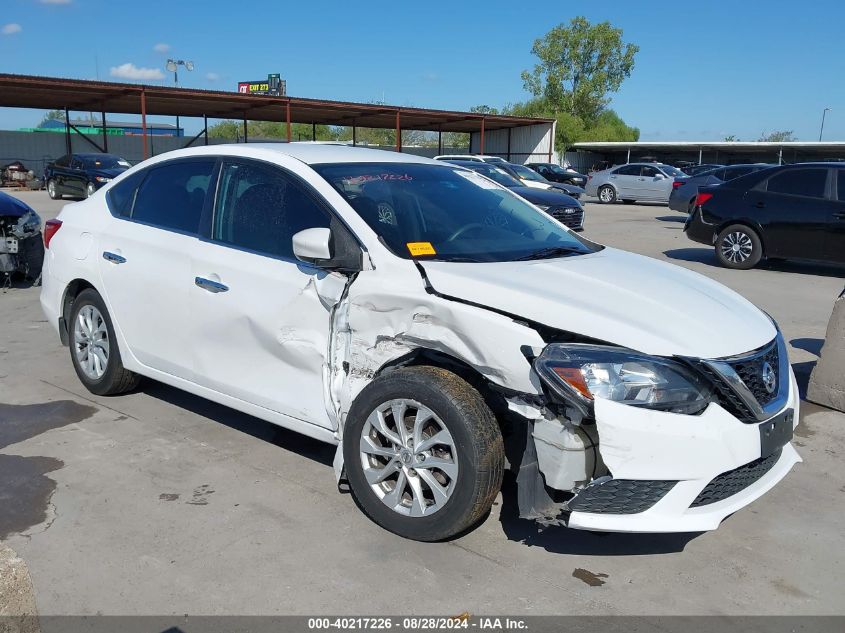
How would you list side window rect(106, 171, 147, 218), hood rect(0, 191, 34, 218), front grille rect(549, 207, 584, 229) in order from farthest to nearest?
front grille rect(549, 207, 584, 229)
hood rect(0, 191, 34, 218)
side window rect(106, 171, 147, 218)

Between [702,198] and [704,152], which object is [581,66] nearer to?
[704,152]

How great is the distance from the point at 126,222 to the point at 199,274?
3.25ft

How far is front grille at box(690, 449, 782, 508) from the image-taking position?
3.06 metres

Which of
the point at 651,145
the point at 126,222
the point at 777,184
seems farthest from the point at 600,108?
the point at 126,222

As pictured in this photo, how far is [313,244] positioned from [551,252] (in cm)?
129

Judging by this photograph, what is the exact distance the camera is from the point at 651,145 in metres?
51.0

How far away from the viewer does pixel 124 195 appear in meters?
5.06

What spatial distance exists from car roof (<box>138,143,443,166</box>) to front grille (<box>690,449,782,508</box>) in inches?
98.9

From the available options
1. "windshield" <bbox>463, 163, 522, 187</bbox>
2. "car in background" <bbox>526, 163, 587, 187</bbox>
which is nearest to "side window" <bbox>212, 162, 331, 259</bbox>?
"windshield" <bbox>463, 163, 522, 187</bbox>

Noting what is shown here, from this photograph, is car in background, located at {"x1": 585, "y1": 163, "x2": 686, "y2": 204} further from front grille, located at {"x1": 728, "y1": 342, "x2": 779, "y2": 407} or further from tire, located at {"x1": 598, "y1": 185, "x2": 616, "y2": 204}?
front grille, located at {"x1": 728, "y1": 342, "x2": 779, "y2": 407}

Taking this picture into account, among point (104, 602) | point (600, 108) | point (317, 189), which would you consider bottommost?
point (104, 602)

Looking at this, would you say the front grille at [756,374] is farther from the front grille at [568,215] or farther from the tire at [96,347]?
the front grille at [568,215]

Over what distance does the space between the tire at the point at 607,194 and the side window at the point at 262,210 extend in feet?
86.3

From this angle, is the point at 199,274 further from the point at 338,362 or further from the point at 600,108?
the point at 600,108
